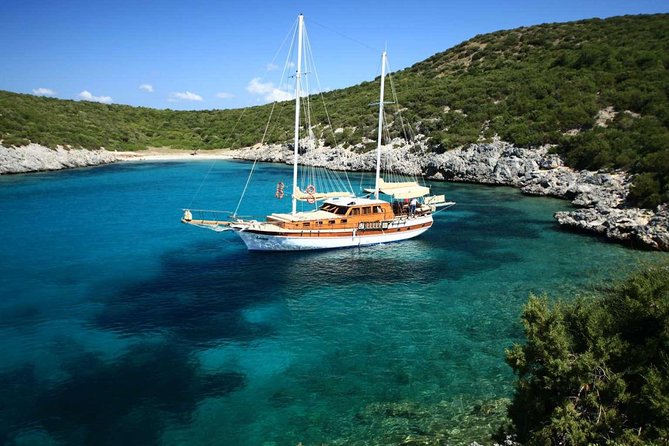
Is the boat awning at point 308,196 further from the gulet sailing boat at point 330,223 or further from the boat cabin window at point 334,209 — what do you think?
the boat cabin window at point 334,209

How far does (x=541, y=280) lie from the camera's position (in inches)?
1068

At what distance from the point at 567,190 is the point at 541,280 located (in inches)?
1109

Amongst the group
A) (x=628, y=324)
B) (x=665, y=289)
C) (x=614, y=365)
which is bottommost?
(x=614, y=365)

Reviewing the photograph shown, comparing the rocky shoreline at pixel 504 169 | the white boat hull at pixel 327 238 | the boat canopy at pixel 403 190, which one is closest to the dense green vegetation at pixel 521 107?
the rocky shoreline at pixel 504 169

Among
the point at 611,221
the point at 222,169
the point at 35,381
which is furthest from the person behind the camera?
the point at 222,169

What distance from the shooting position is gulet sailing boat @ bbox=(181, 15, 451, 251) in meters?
31.9

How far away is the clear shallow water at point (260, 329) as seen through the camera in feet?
46.8

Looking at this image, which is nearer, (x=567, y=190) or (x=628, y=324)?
(x=628, y=324)

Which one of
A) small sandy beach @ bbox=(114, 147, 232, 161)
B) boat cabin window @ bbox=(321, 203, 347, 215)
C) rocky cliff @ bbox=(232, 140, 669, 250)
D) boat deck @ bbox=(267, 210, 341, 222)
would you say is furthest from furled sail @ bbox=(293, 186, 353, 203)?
small sandy beach @ bbox=(114, 147, 232, 161)

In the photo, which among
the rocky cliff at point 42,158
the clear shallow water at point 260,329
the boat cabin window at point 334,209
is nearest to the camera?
the clear shallow water at point 260,329

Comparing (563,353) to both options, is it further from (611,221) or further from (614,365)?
(611,221)

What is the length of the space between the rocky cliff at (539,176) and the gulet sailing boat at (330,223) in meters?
13.8

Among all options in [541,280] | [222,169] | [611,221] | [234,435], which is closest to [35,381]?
[234,435]

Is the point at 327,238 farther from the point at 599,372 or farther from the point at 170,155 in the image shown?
the point at 170,155
